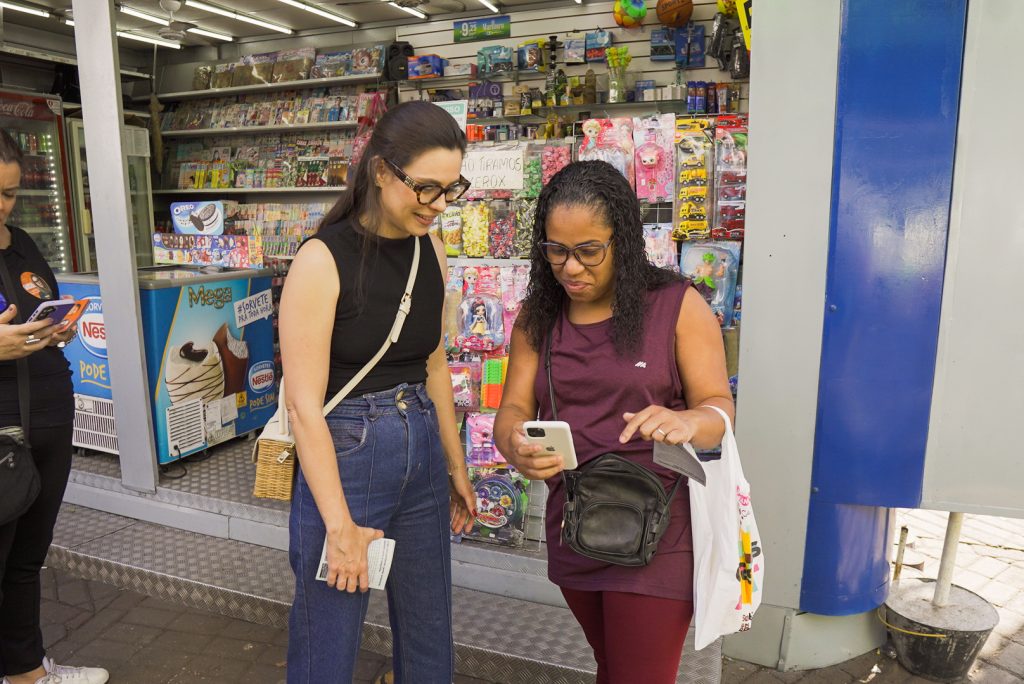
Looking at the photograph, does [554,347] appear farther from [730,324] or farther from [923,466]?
[923,466]

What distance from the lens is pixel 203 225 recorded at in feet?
15.0

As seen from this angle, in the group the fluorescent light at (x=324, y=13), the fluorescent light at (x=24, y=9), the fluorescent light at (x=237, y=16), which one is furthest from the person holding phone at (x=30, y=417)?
the fluorescent light at (x=24, y=9)

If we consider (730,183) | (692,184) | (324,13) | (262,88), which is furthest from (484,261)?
(262,88)

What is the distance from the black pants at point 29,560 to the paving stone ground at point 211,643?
41 cm

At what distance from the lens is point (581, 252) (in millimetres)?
1578

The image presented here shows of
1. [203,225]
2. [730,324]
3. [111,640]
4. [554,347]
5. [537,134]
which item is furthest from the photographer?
[537,134]

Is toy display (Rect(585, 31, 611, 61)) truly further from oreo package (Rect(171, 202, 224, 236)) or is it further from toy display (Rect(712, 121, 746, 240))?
toy display (Rect(712, 121, 746, 240))

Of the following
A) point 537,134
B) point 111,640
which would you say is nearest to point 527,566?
point 111,640

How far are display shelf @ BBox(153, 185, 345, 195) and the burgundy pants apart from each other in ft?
21.0

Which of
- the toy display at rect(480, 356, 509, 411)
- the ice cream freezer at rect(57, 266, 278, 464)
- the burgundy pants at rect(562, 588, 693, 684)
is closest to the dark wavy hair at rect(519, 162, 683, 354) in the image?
the burgundy pants at rect(562, 588, 693, 684)

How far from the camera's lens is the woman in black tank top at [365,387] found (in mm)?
1610

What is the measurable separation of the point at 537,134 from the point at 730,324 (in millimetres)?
4068

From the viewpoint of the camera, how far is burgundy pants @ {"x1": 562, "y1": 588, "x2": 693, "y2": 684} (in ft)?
5.09

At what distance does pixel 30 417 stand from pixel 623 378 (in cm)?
190
